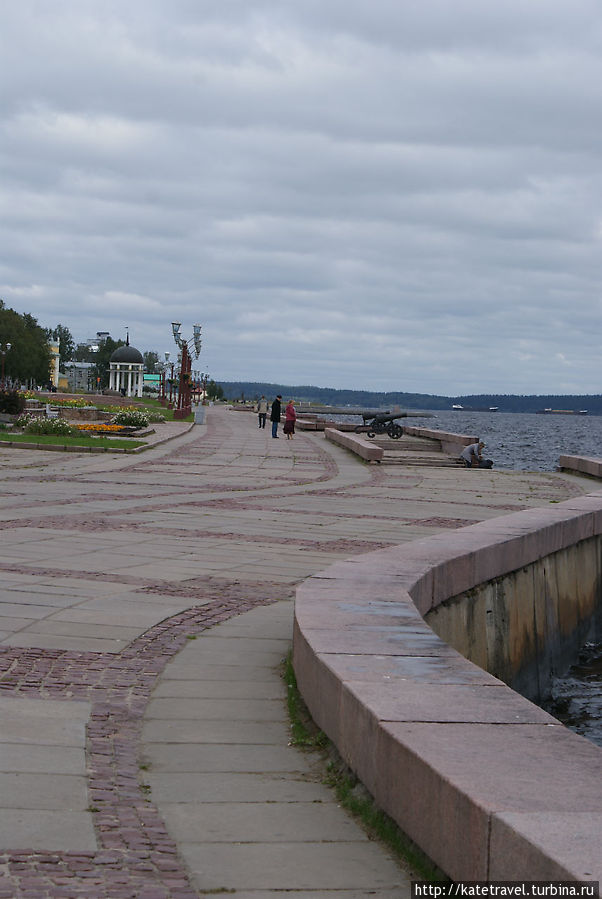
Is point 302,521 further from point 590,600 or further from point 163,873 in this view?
point 163,873

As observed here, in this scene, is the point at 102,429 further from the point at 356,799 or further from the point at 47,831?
the point at 47,831

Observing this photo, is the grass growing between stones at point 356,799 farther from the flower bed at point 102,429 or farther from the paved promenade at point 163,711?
the flower bed at point 102,429

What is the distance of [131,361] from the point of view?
470 ft

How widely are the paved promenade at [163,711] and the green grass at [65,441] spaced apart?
44.4 ft

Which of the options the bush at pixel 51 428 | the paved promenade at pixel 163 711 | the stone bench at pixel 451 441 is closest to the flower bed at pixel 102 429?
the bush at pixel 51 428

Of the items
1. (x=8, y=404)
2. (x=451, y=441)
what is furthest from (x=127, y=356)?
(x=451, y=441)

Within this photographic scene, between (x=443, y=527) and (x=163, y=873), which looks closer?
(x=163, y=873)

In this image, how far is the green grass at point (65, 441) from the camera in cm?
2766

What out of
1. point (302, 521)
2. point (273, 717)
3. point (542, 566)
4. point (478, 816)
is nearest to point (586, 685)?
point (542, 566)

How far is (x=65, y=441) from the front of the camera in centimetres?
2839

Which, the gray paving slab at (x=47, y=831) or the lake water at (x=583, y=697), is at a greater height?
the gray paving slab at (x=47, y=831)

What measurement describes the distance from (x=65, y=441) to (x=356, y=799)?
25.2 metres

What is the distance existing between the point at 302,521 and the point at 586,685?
4.19 metres

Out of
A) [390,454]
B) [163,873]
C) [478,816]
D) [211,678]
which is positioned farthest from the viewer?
[390,454]
